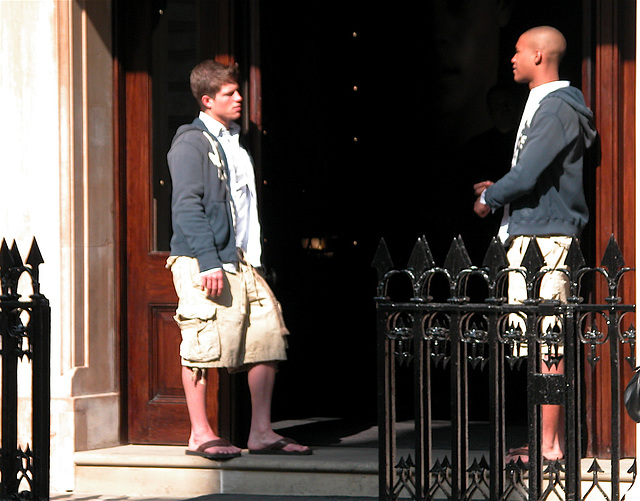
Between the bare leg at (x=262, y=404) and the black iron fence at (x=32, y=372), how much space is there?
1.67m

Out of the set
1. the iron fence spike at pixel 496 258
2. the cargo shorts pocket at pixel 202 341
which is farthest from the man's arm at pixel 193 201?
the iron fence spike at pixel 496 258

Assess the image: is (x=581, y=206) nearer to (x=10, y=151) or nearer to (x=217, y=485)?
(x=217, y=485)

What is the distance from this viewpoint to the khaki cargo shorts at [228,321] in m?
6.74

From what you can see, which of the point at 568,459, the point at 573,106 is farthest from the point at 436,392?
the point at 568,459

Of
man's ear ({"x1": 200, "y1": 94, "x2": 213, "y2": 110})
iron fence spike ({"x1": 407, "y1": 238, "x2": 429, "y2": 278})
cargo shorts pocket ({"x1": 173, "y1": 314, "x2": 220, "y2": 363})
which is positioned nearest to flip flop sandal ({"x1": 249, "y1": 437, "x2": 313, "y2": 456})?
cargo shorts pocket ({"x1": 173, "y1": 314, "x2": 220, "y2": 363})

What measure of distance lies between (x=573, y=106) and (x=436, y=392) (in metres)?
3.35

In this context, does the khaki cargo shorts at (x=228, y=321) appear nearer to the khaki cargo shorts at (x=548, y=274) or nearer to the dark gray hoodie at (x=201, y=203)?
the dark gray hoodie at (x=201, y=203)

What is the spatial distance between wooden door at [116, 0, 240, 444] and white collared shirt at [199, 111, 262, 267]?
20.6 inches

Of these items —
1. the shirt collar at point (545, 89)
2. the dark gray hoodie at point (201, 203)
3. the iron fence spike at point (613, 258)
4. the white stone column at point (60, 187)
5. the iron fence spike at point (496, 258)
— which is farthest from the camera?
the white stone column at point (60, 187)

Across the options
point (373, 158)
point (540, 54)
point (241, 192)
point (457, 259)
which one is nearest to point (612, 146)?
point (540, 54)

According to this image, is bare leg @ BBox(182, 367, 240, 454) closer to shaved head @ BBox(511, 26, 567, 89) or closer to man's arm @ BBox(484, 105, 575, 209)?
man's arm @ BBox(484, 105, 575, 209)

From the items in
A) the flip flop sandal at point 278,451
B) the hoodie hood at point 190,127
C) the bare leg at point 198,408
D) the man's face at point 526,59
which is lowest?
the flip flop sandal at point 278,451

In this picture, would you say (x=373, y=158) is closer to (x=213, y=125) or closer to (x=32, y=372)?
(x=213, y=125)

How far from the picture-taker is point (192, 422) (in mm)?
6898
